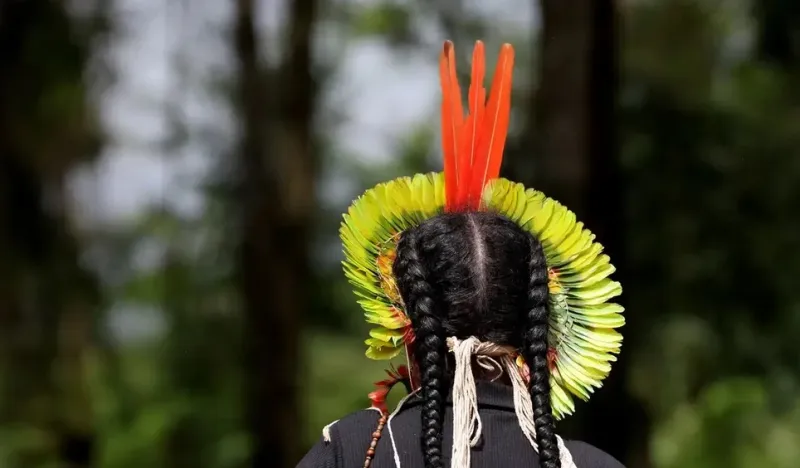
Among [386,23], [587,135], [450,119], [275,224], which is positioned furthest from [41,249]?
[450,119]

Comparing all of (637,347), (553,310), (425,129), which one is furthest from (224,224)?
(553,310)

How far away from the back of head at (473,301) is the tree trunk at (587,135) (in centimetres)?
215

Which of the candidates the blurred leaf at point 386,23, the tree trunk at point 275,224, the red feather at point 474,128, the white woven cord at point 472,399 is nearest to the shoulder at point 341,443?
the white woven cord at point 472,399

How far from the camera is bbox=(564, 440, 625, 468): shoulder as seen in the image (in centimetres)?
126

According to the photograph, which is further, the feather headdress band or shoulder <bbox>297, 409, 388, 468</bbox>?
the feather headdress band

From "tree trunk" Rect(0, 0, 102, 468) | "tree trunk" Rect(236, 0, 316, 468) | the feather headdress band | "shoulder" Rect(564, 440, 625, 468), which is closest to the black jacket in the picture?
"shoulder" Rect(564, 440, 625, 468)

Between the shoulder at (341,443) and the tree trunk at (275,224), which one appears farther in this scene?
the tree trunk at (275,224)

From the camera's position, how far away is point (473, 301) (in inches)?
48.0

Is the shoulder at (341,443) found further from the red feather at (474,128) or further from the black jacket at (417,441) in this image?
the red feather at (474,128)

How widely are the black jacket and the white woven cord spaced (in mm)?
15

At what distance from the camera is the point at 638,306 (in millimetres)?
4586

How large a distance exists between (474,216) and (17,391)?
6206mm

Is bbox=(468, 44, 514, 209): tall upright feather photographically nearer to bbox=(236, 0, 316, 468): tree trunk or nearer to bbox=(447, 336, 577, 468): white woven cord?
bbox=(447, 336, 577, 468): white woven cord

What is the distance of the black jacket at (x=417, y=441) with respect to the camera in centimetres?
121
